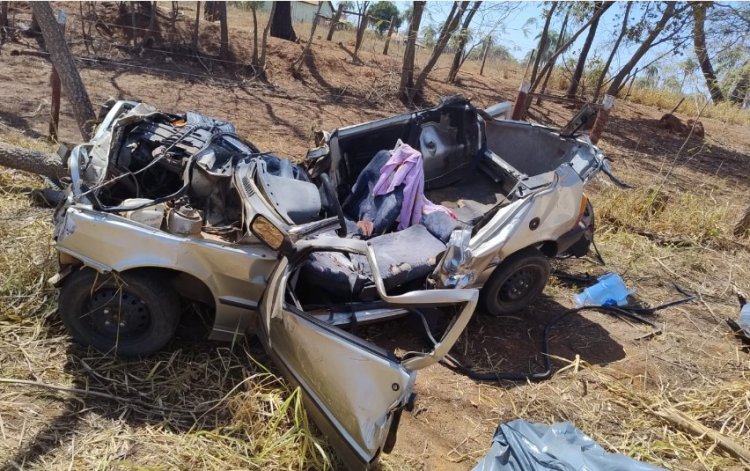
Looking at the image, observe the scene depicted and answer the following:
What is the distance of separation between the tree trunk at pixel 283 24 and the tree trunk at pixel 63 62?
31.0ft

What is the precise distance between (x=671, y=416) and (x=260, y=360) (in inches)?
108

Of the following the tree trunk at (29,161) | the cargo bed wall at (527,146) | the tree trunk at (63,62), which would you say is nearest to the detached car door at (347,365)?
the cargo bed wall at (527,146)

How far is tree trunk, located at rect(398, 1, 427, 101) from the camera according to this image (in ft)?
35.8

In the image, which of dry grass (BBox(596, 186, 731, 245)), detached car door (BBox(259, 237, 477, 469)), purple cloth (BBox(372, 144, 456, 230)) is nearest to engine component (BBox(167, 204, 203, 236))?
detached car door (BBox(259, 237, 477, 469))

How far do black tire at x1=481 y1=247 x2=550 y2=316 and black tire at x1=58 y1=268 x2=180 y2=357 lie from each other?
2.38 m

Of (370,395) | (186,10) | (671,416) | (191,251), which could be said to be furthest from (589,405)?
(186,10)

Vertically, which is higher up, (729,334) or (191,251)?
(191,251)

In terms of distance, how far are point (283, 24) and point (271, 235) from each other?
13.2 metres

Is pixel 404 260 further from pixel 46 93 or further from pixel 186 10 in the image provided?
pixel 186 10

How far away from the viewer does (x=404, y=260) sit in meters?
3.71

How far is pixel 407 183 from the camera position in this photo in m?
4.36

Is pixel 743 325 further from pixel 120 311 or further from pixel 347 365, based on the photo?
pixel 120 311

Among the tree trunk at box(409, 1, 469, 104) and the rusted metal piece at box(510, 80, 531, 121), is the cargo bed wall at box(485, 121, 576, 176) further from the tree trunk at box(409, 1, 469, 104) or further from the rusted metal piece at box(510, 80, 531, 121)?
the tree trunk at box(409, 1, 469, 104)

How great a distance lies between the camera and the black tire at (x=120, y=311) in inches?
127
